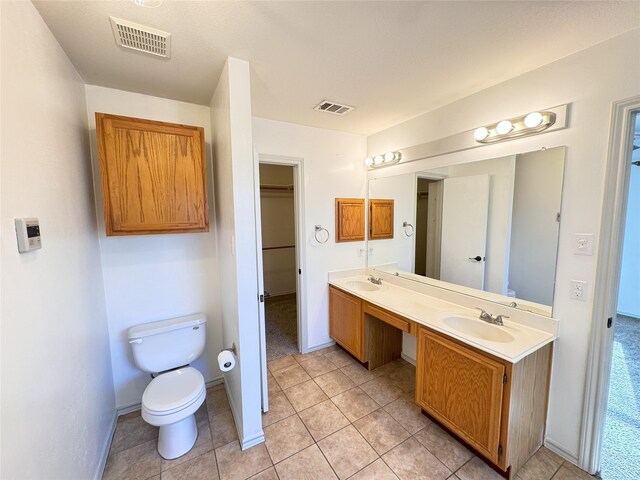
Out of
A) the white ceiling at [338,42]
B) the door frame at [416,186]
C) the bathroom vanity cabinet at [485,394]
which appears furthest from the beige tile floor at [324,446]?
the white ceiling at [338,42]

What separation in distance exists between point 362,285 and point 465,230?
1194 millimetres

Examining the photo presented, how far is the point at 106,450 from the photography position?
1703 mm

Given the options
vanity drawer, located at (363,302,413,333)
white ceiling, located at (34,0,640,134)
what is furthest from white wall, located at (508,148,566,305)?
vanity drawer, located at (363,302,413,333)

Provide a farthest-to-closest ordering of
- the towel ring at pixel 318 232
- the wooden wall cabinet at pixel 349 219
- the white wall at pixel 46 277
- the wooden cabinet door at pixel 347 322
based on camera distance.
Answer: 1. the wooden wall cabinet at pixel 349 219
2. the towel ring at pixel 318 232
3. the wooden cabinet door at pixel 347 322
4. the white wall at pixel 46 277

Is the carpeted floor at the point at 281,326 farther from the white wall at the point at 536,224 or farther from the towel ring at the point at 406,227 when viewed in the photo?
the white wall at the point at 536,224

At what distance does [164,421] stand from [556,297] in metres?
2.53

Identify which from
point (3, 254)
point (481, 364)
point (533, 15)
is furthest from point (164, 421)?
point (533, 15)

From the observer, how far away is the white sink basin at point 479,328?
1.73m

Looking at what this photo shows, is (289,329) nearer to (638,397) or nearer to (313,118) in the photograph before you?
(313,118)

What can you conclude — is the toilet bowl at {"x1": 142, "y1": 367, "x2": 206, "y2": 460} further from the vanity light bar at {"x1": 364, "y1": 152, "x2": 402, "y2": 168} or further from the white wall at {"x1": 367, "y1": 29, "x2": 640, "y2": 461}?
the vanity light bar at {"x1": 364, "y1": 152, "x2": 402, "y2": 168}

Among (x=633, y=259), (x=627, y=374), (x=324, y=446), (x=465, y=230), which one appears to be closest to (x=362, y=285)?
(x=465, y=230)

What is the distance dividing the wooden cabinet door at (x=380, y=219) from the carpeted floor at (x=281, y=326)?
1617 millimetres

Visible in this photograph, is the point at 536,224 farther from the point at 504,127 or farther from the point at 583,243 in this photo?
the point at 504,127

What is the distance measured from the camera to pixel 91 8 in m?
1.16
